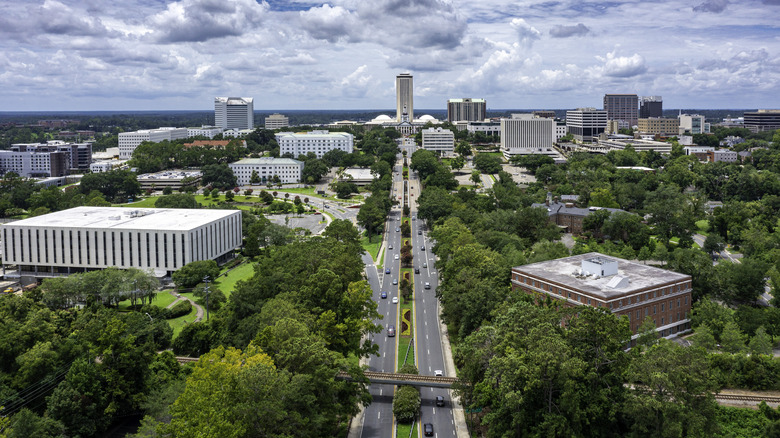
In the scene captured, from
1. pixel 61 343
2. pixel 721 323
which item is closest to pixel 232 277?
pixel 61 343

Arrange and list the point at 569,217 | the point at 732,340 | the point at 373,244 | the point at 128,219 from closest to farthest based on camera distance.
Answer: the point at 732,340 < the point at 128,219 < the point at 373,244 < the point at 569,217

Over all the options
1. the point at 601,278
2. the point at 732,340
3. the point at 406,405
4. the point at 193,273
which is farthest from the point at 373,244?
the point at 406,405

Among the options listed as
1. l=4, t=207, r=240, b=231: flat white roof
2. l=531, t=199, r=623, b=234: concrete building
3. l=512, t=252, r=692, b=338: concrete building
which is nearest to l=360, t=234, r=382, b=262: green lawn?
l=4, t=207, r=240, b=231: flat white roof

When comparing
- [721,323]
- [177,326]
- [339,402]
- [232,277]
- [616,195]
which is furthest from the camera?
[616,195]

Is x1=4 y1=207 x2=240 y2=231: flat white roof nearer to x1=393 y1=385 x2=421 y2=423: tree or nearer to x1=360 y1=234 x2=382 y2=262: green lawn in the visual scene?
x1=360 y1=234 x2=382 y2=262: green lawn

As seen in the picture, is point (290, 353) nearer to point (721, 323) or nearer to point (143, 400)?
point (143, 400)

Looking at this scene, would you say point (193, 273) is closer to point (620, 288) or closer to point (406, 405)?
point (406, 405)
